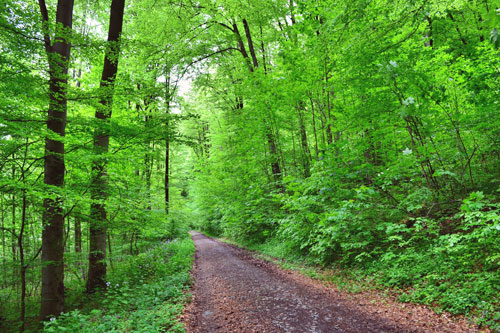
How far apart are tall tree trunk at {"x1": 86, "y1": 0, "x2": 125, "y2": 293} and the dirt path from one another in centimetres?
291

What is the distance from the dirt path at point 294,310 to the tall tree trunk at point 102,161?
9.55 ft

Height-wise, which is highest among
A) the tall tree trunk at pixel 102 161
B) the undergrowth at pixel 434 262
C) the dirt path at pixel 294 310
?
the tall tree trunk at pixel 102 161

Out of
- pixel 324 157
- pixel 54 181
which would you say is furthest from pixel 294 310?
pixel 54 181

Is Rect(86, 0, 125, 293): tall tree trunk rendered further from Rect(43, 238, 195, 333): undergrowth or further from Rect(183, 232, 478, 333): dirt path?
Rect(183, 232, 478, 333): dirt path

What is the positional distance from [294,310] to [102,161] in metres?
5.23

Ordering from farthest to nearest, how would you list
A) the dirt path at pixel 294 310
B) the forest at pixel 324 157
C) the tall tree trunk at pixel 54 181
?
the tall tree trunk at pixel 54 181
the forest at pixel 324 157
the dirt path at pixel 294 310

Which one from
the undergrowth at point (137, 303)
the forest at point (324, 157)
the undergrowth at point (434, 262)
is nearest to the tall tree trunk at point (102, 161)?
the forest at point (324, 157)

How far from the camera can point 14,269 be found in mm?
5645

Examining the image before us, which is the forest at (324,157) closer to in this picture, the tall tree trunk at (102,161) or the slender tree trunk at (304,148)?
the tall tree trunk at (102,161)

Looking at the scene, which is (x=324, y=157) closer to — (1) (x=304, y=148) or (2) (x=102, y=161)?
(1) (x=304, y=148)

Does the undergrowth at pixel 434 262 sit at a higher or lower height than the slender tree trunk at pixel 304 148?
lower

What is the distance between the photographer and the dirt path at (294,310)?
153 inches

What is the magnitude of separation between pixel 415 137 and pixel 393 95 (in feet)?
3.68

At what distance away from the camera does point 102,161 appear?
5578 millimetres
